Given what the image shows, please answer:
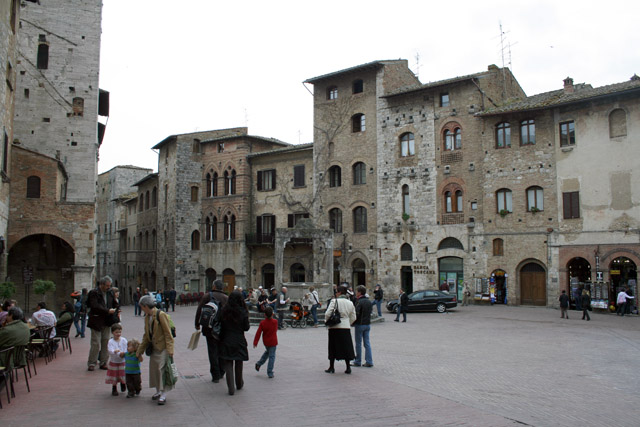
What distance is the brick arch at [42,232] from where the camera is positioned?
2284 centimetres

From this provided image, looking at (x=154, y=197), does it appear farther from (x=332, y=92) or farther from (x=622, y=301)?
(x=622, y=301)

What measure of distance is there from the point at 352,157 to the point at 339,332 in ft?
84.8

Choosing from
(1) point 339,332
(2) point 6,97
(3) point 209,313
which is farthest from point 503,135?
(3) point 209,313

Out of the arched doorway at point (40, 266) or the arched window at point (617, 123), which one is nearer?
the arched doorway at point (40, 266)

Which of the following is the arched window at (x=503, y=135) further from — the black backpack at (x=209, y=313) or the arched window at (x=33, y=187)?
→ the black backpack at (x=209, y=313)

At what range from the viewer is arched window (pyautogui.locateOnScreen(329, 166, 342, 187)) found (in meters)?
36.5

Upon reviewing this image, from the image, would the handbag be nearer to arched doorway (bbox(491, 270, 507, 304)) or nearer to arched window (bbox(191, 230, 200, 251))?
arched doorway (bbox(491, 270, 507, 304))

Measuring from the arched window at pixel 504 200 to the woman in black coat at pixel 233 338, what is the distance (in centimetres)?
2344

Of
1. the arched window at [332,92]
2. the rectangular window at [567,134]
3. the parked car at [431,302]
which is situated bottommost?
the parked car at [431,302]

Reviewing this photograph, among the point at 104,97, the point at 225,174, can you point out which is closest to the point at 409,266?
the point at 225,174

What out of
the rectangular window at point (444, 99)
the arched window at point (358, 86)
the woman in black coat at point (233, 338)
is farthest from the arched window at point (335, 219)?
the woman in black coat at point (233, 338)

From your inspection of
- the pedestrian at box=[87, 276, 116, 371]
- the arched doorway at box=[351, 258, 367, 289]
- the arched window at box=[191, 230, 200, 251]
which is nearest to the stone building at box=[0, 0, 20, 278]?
the pedestrian at box=[87, 276, 116, 371]

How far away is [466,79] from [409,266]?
1133cm

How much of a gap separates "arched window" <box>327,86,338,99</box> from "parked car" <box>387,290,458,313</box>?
51.7ft
